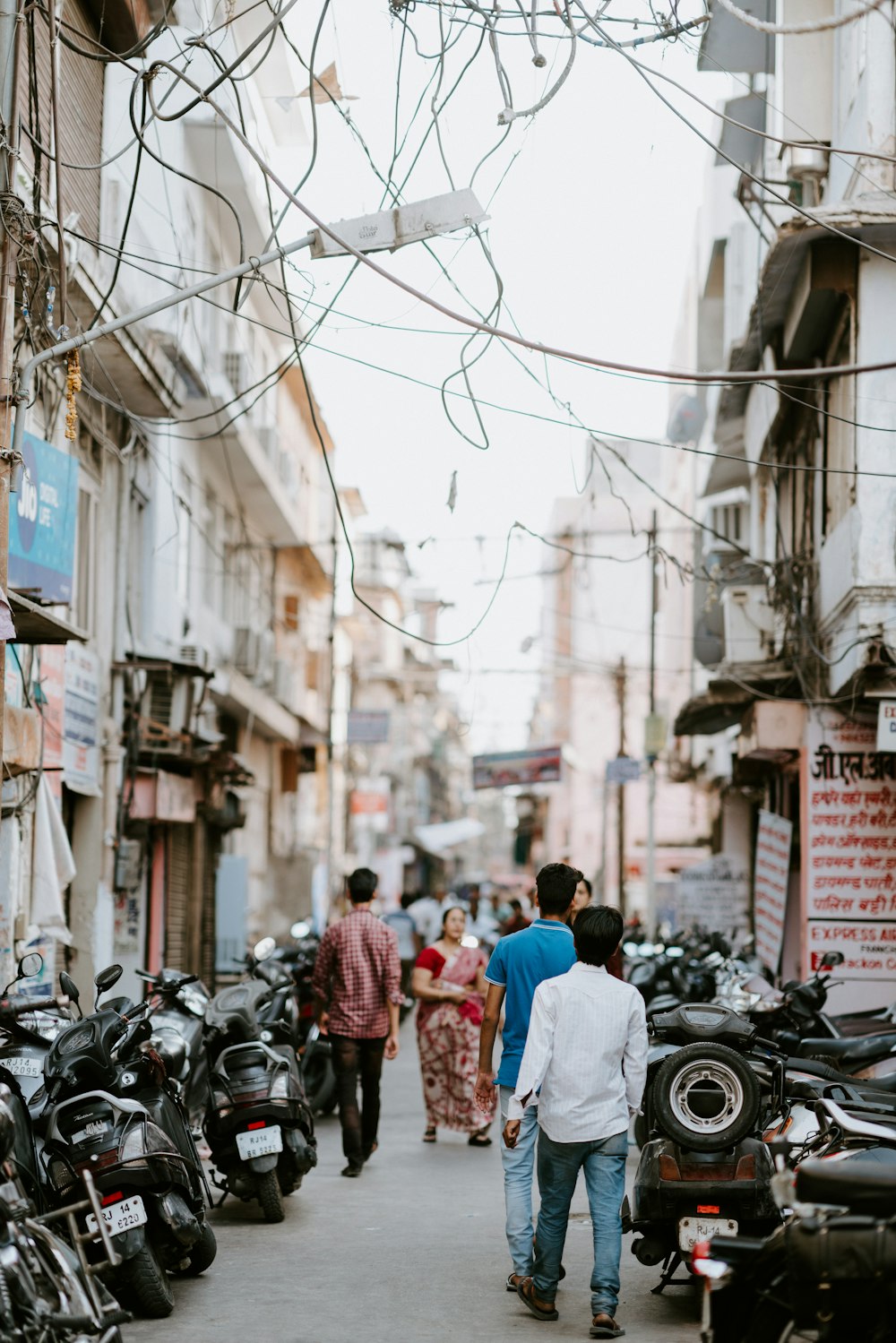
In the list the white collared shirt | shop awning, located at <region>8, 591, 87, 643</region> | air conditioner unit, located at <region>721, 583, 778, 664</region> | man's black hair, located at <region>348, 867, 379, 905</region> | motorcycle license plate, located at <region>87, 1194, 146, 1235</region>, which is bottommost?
motorcycle license plate, located at <region>87, 1194, 146, 1235</region>

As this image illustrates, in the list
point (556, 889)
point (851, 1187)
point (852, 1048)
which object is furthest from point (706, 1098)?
point (852, 1048)

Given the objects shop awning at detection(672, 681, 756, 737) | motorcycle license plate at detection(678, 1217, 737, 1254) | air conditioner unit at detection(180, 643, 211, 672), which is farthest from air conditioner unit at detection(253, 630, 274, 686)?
motorcycle license plate at detection(678, 1217, 737, 1254)

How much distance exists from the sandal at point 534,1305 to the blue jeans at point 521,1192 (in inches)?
5.7

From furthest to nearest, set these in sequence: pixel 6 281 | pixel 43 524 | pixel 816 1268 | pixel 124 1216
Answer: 1. pixel 43 524
2. pixel 6 281
3. pixel 124 1216
4. pixel 816 1268

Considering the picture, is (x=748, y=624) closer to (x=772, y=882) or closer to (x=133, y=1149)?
(x=772, y=882)

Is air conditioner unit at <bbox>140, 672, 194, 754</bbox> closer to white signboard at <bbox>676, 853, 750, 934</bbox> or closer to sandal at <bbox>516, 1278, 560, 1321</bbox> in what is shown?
white signboard at <bbox>676, 853, 750, 934</bbox>

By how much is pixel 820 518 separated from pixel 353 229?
953cm

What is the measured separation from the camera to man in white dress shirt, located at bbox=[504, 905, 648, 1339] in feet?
22.0

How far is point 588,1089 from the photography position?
671 cm

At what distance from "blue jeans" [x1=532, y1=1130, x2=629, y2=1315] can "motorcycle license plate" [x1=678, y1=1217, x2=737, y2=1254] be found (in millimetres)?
271

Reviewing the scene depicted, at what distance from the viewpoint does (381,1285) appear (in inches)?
295

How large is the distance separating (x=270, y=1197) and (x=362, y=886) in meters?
2.28

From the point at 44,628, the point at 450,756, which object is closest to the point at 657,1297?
the point at 44,628

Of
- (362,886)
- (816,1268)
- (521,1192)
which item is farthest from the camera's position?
(362,886)
